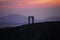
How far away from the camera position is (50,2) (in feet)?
13.8

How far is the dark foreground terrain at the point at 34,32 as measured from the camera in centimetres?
409

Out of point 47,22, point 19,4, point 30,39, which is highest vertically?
point 19,4

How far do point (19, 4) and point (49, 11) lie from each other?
518 millimetres

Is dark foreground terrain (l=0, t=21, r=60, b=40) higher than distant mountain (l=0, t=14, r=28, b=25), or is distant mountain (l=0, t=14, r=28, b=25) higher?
distant mountain (l=0, t=14, r=28, b=25)

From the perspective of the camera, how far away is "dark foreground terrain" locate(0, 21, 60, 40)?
4086mm

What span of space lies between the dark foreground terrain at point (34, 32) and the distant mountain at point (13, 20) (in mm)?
89

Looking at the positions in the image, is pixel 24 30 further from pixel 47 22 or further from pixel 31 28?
pixel 47 22

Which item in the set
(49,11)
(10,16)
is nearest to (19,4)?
(10,16)

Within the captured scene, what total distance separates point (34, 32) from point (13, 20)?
40 centimetres

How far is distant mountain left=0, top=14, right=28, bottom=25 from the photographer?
4.12 metres

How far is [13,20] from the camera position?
415 centimetres

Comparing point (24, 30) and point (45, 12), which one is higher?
point (45, 12)

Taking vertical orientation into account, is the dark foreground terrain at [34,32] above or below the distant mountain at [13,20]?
below

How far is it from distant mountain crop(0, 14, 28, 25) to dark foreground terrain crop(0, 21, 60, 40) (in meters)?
0.09
